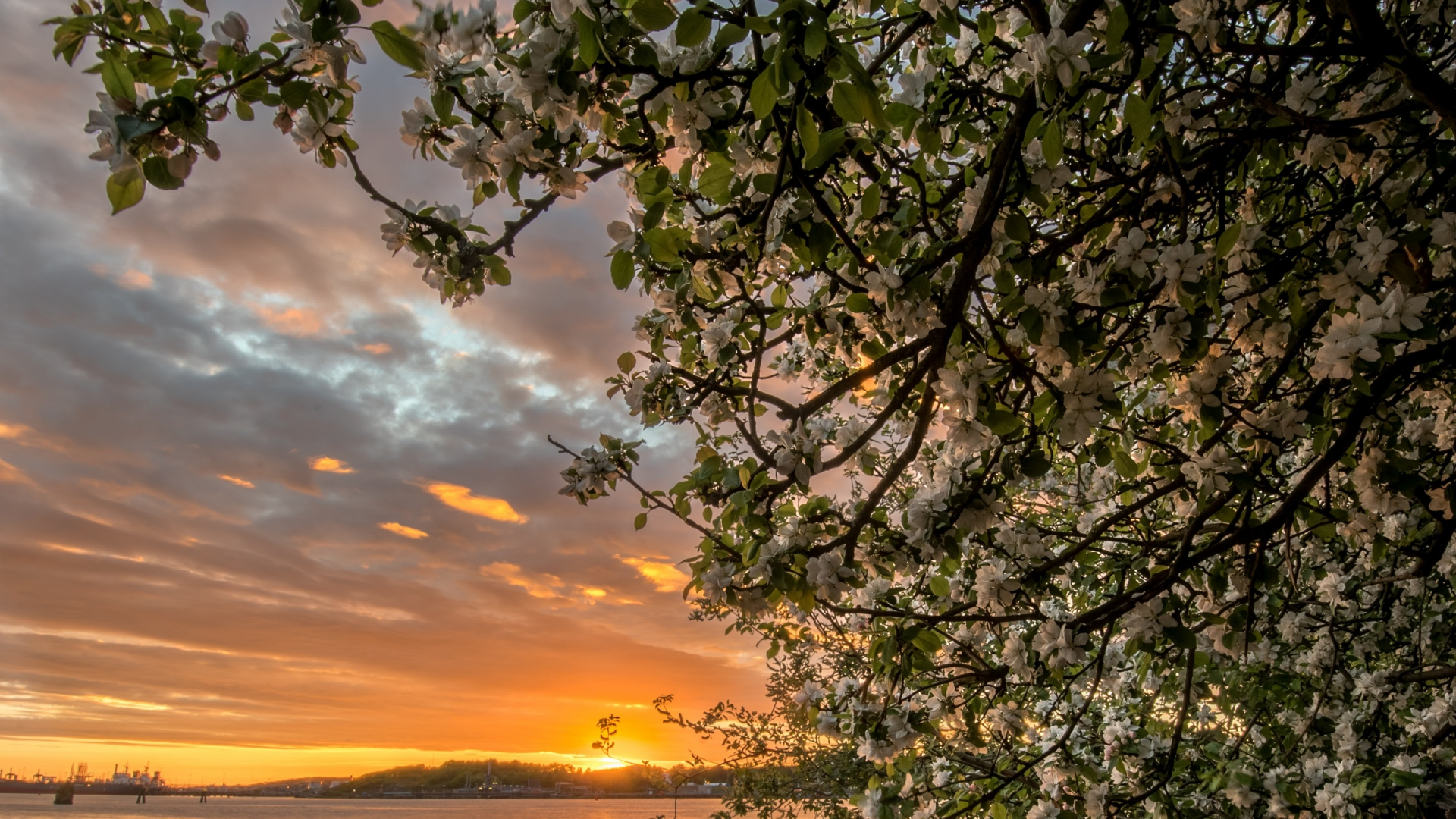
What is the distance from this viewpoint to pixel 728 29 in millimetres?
1580

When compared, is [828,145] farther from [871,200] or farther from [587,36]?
[587,36]

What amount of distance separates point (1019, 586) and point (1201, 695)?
2.77 m

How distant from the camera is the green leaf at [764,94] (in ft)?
4.85

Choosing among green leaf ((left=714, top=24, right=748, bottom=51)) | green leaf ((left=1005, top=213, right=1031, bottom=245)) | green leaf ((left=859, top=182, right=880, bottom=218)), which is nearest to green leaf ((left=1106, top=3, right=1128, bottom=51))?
green leaf ((left=1005, top=213, right=1031, bottom=245))

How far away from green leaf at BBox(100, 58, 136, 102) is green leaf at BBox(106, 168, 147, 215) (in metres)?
0.13

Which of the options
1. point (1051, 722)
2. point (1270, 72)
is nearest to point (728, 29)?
point (1270, 72)

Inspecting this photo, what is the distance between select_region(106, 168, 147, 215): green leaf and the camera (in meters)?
1.46

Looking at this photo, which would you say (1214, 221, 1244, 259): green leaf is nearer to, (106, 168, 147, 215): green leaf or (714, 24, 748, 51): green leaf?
(714, 24, 748, 51): green leaf

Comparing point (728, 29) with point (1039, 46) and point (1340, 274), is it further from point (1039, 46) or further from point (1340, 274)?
point (1340, 274)

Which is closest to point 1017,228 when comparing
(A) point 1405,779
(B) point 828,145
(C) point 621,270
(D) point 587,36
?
(B) point 828,145

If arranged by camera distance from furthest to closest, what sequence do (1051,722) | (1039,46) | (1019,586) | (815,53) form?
(1051,722), (1019,586), (1039,46), (815,53)

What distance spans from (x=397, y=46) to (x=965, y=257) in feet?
4.56

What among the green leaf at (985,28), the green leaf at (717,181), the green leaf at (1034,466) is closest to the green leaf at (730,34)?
the green leaf at (717,181)

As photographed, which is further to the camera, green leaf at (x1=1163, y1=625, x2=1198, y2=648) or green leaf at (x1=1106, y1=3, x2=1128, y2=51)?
green leaf at (x1=1163, y1=625, x2=1198, y2=648)
